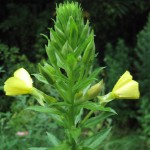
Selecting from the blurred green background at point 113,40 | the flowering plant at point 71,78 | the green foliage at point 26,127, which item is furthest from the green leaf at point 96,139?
the blurred green background at point 113,40

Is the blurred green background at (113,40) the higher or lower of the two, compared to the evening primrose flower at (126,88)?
higher

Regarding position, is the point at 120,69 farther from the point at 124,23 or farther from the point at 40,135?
the point at 40,135

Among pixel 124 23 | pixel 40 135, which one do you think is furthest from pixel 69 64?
pixel 124 23

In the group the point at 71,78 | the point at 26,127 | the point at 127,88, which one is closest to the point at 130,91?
the point at 127,88

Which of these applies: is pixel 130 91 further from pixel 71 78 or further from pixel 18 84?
pixel 18 84

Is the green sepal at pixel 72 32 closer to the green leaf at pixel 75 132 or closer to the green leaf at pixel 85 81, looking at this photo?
the green leaf at pixel 85 81

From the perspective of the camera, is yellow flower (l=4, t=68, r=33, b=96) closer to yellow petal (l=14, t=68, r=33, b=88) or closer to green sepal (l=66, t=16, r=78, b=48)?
yellow petal (l=14, t=68, r=33, b=88)

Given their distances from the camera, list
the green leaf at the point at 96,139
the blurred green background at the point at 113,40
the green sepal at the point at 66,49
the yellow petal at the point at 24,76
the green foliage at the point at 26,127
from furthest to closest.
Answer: the blurred green background at the point at 113,40 < the green foliage at the point at 26,127 < the green leaf at the point at 96,139 < the yellow petal at the point at 24,76 < the green sepal at the point at 66,49
